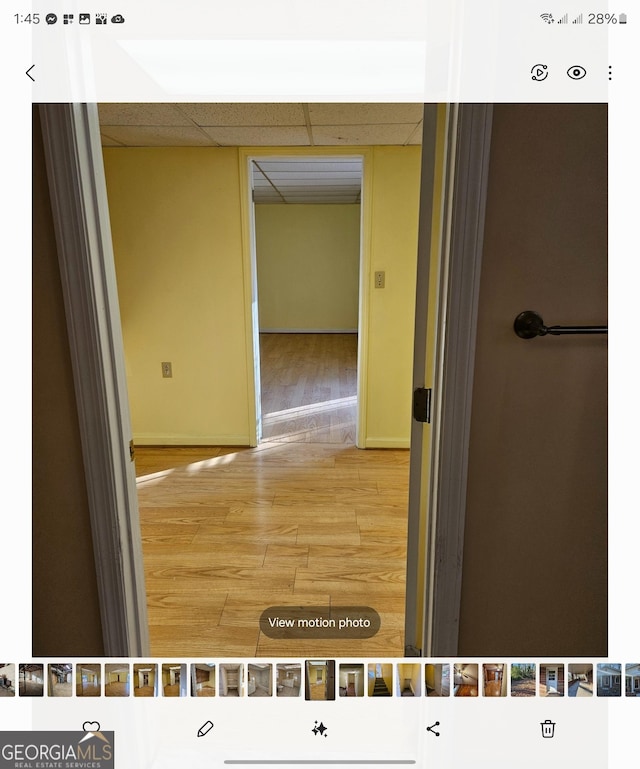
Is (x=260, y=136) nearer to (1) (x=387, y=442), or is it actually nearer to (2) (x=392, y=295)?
(2) (x=392, y=295)

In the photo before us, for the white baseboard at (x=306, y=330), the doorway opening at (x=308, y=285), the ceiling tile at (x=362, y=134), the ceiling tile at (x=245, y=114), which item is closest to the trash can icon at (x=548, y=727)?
the ceiling tile at (x=245, y=114)

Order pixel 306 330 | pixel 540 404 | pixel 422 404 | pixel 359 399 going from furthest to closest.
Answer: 1. pixel 306 330
2. pixel 359 399
3. pixel 422 404
4. pixel 540 404

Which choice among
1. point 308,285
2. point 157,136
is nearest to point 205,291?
point 157,136

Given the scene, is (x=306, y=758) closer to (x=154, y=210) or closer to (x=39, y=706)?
(x=39, y=706)

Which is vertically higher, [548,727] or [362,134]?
[362,134]

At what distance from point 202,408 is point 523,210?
2788mm

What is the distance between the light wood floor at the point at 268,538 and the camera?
1.73m

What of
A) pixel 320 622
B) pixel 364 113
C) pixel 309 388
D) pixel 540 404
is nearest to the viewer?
pixel 540 404

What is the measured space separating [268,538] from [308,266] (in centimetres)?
606

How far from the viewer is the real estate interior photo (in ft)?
2.97

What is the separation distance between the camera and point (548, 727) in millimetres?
812

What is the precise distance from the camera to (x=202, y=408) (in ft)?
11.2
